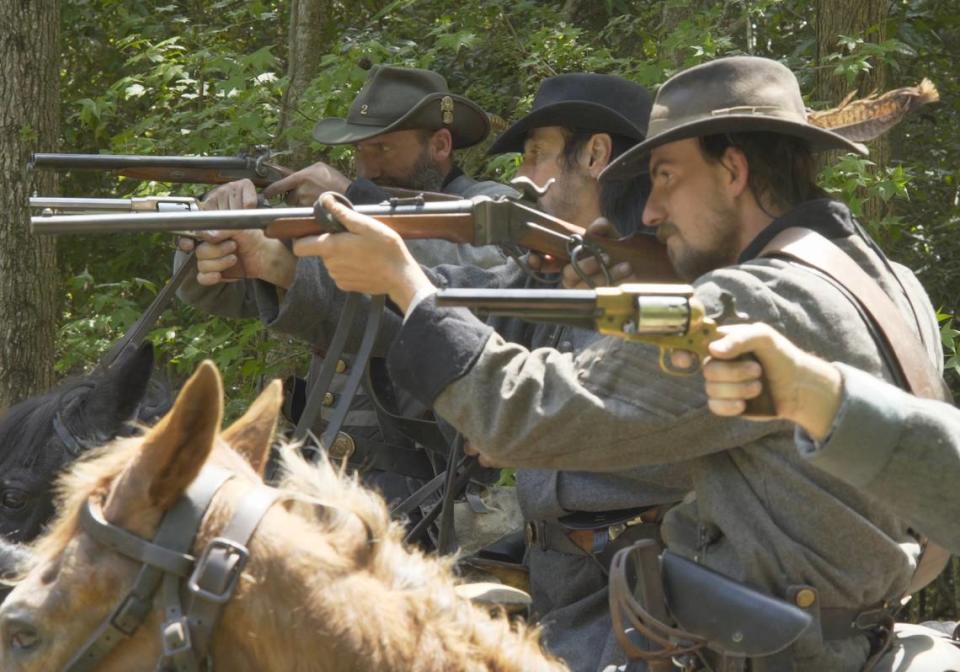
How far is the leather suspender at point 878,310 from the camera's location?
11.1 feet

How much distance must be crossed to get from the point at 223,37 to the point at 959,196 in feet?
18.1

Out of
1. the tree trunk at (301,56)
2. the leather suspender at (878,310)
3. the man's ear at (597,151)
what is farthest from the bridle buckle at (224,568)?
the tree trunk at (301,56)

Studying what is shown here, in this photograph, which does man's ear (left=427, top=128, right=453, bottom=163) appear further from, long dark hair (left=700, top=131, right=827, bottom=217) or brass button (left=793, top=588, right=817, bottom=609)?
brass button (left=793, top=588, right=817, bottom=609)

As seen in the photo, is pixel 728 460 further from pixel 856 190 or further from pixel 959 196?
pixel 959 196

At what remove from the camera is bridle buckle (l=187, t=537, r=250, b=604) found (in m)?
2.60

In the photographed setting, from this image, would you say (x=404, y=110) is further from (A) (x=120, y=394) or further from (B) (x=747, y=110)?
(B) (x=747, y=110)

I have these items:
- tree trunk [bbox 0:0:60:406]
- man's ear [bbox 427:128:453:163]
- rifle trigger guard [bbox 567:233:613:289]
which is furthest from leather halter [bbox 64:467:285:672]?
tree trunk [bbox 0:0:60:406]

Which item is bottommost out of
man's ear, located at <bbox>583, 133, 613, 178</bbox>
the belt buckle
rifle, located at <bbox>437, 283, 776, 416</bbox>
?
the belt buckle

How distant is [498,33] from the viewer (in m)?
9.73

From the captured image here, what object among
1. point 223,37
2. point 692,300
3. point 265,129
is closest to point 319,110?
point 265,129

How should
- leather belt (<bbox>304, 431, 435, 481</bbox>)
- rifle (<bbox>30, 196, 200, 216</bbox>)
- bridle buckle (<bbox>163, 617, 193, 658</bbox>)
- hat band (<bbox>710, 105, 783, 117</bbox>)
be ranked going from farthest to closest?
leather belt (<bbox>304, 431, 435, 481</bbox>) < rifle (<bbox>30, 196, 200, 216</bbox>) < hat band (<bbox>710, 105, 783, 117</bbox>) < bridle buckle (<bbox>163, 617, 193, 658</bbox>)

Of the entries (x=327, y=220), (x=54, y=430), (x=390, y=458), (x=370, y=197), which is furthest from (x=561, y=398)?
(x=370, y=197)

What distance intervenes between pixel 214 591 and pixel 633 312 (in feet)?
3.11

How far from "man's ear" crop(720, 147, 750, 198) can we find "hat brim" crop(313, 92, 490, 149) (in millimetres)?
3068
